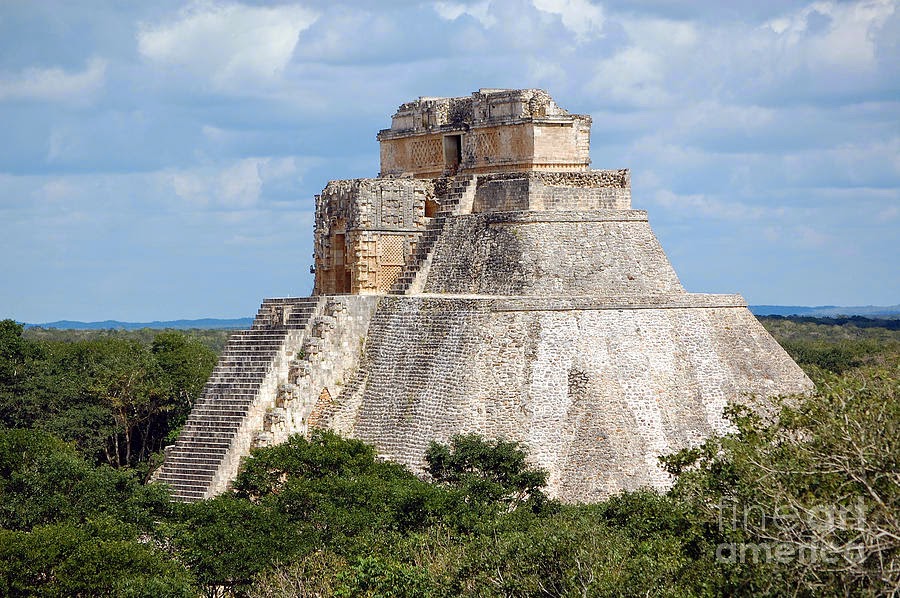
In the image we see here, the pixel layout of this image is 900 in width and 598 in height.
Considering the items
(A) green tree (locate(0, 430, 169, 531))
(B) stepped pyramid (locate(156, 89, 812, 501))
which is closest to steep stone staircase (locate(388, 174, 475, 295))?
(B) stepped pyramid (locate(156, 89, 812, 501))

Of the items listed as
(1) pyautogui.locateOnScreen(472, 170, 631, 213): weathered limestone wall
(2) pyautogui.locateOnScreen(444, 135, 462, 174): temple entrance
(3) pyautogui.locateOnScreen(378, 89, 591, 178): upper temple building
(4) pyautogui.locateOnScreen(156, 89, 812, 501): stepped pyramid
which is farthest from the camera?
(2) pyautogui.locateOnScreen(444, 135, 462, 174): temple entrance

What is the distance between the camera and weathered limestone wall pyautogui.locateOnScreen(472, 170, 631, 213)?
113 ft

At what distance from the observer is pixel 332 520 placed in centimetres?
2805

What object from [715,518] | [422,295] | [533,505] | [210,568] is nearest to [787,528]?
[715,518]

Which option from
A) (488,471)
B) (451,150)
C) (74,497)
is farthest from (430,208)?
(74,497)

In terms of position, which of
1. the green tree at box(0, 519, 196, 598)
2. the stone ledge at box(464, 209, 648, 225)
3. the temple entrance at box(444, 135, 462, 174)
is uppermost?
the temple entrance at box(444, 135, 462, 174)

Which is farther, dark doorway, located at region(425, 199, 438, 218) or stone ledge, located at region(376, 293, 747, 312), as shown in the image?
dark doorway, located at region(425, 199, 438, 218)

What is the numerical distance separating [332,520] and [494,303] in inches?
245

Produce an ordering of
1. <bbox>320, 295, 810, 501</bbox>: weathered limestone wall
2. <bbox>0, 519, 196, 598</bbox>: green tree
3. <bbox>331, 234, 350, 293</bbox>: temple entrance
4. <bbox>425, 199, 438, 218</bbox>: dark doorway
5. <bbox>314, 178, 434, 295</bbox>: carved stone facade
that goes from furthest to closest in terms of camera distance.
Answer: <bbox>331, 234, 350, 293</bbox>: temple entrance < <bbox>425, 199, 438, 218</bbox>: dark doorway < <bbox>314, 178, 434, 295</bbox>: carved stone facade < <bbox>320, 295, 810, 501</bbox>: weathered limestone wall < <bbox>0, 519, 196, 598</bbox>: green tree

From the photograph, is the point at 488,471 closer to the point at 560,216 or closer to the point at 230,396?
the point at 560,216

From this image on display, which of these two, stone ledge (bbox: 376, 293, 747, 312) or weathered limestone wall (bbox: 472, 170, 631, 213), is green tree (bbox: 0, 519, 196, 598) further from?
weathered limestone wall (bbox: 472, 170, 631, 213)

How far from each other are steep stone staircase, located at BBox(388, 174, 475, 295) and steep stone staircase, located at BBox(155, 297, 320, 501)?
6.64 ft

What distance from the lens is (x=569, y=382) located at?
30969 millimetres

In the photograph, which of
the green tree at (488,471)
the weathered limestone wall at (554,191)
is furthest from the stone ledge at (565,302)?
the green tree at (488,471)
